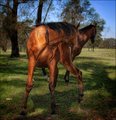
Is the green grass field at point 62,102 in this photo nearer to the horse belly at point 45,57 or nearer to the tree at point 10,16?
the horse belly at point 45,57

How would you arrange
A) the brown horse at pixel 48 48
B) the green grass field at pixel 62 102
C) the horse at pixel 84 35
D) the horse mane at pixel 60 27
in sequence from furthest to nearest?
the horse at pixel 84 35 < the green grass field at pixel 62 102 < the horse mane at pixel 60 27 < the brown horse at pixel 48 48

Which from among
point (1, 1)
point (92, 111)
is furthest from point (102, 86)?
point (1, 1)

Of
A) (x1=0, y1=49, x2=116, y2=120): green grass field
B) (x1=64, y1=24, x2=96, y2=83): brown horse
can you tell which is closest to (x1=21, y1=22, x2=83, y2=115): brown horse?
(x1=0, y1=49, x2=116, y2=120): green grass field

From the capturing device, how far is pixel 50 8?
39.1 meters

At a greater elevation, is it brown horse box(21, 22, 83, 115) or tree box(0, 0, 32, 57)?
tree box(0, 0, 32, 57)

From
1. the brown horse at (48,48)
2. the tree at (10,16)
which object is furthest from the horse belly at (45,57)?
the tree at (10,16)

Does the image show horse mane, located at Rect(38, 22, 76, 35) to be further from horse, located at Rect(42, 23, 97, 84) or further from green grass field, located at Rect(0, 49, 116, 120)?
horse, located at Rect(42, 23, 97, 84)

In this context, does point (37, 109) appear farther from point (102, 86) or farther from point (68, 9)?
point (68, 9)

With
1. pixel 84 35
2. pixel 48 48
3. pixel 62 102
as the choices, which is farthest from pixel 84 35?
pixel 48 48

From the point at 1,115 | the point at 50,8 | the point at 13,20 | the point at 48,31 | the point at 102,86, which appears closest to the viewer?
Result: the point at 48,31

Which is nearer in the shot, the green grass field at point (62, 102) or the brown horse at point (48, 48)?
the brown horse at point (48, 48)

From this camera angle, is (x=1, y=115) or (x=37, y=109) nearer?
(x=1, y=115)

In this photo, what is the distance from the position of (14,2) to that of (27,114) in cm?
2936

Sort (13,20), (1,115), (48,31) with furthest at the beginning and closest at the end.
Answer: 1. (13,20)
2. (1,115)
3. (48,31)
